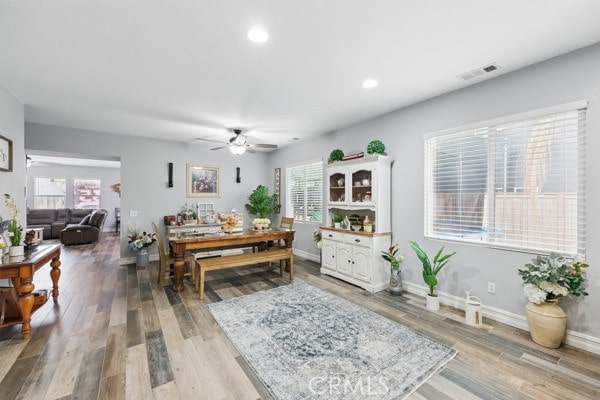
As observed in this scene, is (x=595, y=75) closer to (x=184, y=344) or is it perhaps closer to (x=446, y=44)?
(x=446, y=44)

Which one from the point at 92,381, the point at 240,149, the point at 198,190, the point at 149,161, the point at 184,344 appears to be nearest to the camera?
the point at 92,381

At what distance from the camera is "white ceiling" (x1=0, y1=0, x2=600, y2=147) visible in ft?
5.84

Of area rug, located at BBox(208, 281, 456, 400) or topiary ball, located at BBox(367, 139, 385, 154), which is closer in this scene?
area rug, located at BBox(208, 281, 456, 400)

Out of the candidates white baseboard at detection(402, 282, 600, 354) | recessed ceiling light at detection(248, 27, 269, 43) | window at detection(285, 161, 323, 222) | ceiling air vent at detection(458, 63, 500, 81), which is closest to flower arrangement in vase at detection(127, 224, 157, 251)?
window at detection(285, 161, 323, 222)

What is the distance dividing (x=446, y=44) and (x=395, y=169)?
1892 millimetres

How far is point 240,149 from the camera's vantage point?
426 cm

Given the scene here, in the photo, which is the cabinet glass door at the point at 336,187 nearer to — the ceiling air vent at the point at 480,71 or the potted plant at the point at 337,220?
the potted plant at the point at 337,220

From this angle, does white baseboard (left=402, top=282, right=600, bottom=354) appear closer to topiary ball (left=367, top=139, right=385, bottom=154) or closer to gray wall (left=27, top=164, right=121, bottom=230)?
topiary ball (left=367, top=139, right=385, bottom=154)

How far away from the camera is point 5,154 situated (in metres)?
2.92

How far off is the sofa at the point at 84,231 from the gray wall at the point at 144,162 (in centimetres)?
352

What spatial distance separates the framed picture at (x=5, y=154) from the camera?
283 cm

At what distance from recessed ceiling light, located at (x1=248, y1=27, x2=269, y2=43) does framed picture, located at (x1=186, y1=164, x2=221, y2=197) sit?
171 inches

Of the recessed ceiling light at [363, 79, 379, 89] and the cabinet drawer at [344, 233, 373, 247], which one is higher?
the recessed ceiling light at [363, 79, 379, 89]

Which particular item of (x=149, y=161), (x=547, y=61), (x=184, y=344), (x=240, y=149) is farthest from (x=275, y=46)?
(x=149, y=161)
